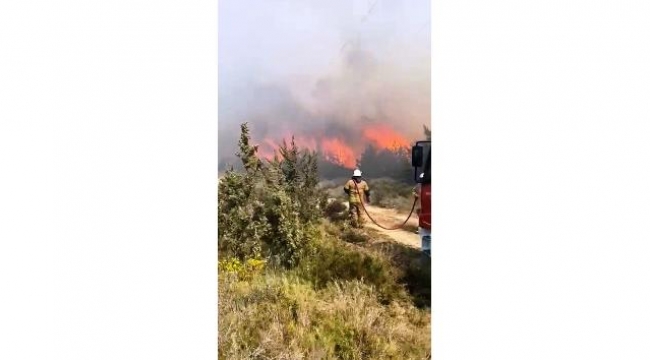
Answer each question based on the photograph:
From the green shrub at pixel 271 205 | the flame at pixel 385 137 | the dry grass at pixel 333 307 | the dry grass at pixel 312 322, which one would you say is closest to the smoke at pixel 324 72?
the flame at pixel 385 137

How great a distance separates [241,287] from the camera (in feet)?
13.2

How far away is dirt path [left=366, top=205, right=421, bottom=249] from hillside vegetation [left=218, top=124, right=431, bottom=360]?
5cm

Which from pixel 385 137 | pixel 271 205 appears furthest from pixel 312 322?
pixel 385 137

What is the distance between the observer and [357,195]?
3924 millimetres

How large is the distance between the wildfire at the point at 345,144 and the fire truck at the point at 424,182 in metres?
0.09

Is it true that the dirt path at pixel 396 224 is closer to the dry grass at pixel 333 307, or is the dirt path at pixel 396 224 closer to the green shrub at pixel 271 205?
the dry grass at pixel 333 307

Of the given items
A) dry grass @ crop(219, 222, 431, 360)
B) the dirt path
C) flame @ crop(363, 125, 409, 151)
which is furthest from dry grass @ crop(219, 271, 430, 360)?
flame @ crop(363, 125, 409, 151)

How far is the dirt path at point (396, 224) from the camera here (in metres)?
3.86

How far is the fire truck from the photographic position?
3.82 m

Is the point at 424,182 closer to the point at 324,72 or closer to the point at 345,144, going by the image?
the point at 345,144
